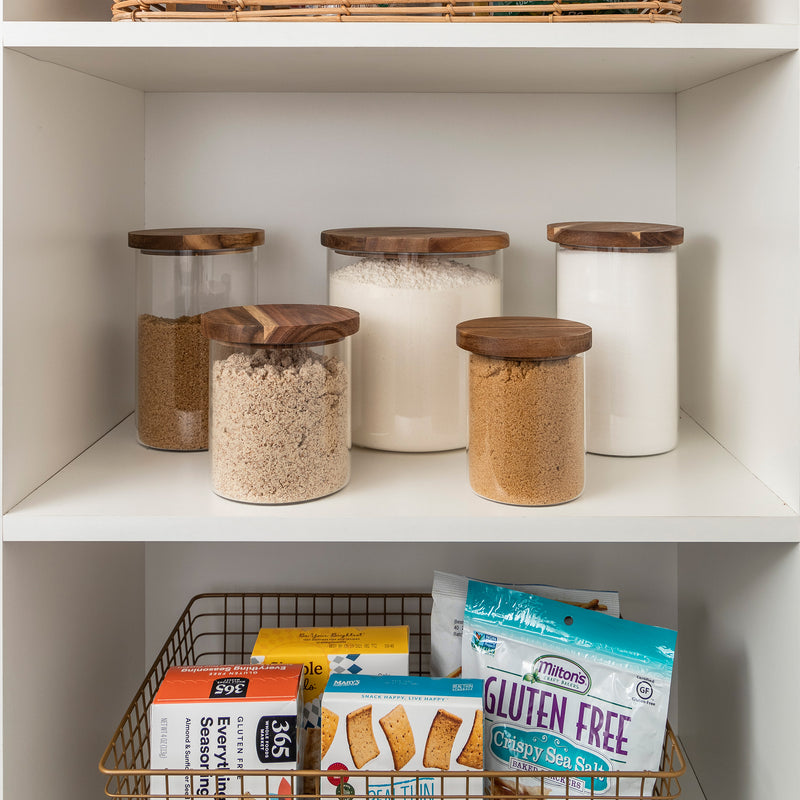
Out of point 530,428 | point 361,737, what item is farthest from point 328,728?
point 530,428

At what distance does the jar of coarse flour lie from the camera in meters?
0.90

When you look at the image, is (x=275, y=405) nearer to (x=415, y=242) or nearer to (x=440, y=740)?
(x=415, y=242)

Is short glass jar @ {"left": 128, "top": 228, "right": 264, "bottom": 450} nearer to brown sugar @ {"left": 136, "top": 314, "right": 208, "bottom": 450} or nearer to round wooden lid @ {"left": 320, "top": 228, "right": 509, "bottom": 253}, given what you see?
brown sugar @ {"left": 136, "top": 314, "right": 208, "bottom": 450}

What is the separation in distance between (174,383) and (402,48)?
16.5 inches

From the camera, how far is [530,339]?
0.75 m

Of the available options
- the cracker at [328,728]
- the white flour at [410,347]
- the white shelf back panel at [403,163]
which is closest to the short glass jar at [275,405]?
the white flour at [410,347]

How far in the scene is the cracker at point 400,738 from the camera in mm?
814

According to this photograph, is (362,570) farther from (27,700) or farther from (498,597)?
(27,700)

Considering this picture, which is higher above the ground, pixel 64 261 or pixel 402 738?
pixel 64 261

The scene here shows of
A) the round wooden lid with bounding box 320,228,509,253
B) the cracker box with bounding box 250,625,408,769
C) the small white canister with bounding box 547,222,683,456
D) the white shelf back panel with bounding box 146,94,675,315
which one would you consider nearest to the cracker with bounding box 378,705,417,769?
the cracker box with bounding box 250,625,408,769

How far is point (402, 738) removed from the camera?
814mm

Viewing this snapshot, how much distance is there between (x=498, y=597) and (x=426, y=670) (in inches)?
11.2

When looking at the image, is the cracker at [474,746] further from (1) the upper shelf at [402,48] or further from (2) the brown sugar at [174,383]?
(1) the upper shelf at [402,48]

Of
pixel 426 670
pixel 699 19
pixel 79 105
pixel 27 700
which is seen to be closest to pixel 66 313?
pixel 79 105
